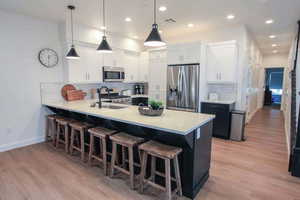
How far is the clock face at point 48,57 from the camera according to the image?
154 inches

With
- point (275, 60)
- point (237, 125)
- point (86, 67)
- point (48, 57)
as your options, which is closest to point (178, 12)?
point (86, 67)

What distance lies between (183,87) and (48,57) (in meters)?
3.37

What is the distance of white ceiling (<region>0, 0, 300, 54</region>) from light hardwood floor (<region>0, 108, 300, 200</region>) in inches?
111

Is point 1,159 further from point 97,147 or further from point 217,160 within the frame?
point 217,160

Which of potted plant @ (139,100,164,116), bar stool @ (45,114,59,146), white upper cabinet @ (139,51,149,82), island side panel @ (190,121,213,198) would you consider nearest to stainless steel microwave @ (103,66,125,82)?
white upper cabinet @ (139,51,149,82)

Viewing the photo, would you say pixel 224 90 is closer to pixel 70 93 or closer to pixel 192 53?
pixel 192 53

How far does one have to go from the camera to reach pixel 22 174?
105 inches

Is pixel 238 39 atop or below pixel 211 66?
atop

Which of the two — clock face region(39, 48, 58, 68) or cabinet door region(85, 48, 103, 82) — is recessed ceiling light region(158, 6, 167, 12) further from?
clock face region(39, 48, 58, 68)

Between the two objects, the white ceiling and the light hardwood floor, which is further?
the white ceiling

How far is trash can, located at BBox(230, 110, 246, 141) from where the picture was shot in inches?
160

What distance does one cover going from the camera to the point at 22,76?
369 cm

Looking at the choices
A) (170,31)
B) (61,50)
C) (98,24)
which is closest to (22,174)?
(61,50)

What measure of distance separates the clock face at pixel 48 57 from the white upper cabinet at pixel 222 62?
3.88m
